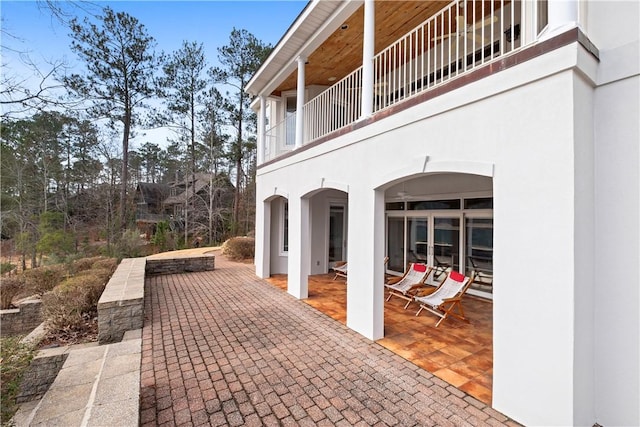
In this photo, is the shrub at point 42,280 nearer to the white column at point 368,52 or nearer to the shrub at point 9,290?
the shrub at point 9,290

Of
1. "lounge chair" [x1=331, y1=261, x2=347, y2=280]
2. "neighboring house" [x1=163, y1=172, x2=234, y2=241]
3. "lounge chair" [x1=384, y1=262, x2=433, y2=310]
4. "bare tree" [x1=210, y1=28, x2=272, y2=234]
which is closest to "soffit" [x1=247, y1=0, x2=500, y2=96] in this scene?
"lounge chair" [x1=384, y1=262, x2=433, y2=310]

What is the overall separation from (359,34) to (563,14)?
4.77 meters

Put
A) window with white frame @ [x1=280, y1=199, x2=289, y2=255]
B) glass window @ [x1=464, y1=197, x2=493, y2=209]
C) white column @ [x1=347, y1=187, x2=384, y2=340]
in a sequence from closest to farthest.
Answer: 1. white column @ [x1=347, y1=187, x2=384, y2=340]
2. glass window @ [x1=464, y1=197, x2=493, y2=209]
3. window with white frame @ [x1=280, y1=199, x2=289, y2=255]

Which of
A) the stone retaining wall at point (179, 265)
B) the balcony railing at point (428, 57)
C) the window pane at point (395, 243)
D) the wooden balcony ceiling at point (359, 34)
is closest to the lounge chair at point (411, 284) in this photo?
the window pane at point (395, 243)

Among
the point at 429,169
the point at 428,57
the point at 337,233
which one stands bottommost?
the point at 337,233

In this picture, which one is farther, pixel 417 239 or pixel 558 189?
pixel 417 239

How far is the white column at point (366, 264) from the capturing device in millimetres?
5215

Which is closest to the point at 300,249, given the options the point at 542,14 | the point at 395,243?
the point at 395,243

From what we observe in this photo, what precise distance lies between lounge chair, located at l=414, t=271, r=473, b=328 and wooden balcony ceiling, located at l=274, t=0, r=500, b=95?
555cm

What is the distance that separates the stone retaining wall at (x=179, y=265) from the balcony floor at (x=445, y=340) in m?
6.00

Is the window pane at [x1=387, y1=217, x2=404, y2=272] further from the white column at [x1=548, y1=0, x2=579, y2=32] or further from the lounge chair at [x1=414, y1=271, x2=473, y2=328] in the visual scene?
the white column at [x1=548, y1=0, x2=579, y2=32]

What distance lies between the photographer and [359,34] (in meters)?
6.94

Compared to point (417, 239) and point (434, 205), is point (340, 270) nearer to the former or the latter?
point (417, 239)

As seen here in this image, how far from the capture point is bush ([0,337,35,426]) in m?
3.31
